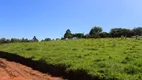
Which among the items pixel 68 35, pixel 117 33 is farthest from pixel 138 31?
pixel 68 35

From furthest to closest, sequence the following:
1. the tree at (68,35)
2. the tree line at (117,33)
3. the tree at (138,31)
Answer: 1. the tree at (68,35)
2. the tree at (138,31)
3. the tree line at (117,33)

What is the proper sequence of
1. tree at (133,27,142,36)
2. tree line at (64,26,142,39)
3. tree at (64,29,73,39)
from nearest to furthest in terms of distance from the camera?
tree line at (64,26,142,39)
tree at (133,27,142,36)
tree at (64,29,73,39)

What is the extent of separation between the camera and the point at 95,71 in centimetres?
1387

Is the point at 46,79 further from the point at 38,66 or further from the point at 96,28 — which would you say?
the point at 96,28

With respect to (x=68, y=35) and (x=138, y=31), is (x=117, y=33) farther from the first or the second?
(x=68, y=35)

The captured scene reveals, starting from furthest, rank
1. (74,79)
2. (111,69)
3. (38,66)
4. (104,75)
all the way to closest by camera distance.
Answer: (38,66)
(74,79)
(111,69)
(104,75)

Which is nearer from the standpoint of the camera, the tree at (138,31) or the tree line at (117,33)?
the tree line at (117,33)

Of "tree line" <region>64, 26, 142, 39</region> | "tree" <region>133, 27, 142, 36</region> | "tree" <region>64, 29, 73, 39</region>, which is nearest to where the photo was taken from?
"tree line" <region>64, 26, 142, 39</region>

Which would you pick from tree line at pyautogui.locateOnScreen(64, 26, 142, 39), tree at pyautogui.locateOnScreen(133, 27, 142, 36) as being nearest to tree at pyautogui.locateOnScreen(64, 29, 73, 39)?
tree line at pyautogui.locateOnScreen(64, 26, 142, 39)

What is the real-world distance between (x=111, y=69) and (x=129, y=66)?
0.93m

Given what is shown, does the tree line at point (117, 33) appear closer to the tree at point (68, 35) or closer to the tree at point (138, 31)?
the tree at point (138, 31)

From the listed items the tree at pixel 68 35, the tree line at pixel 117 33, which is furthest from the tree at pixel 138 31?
the tree at pixel 68 35

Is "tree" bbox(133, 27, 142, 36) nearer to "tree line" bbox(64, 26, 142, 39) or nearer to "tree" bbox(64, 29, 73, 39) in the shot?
"tree line" bbox(64, 26, 142, 39)

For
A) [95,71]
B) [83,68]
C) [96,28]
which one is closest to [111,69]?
[95,71]
